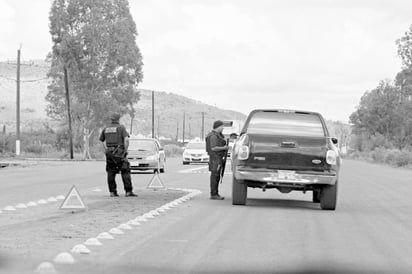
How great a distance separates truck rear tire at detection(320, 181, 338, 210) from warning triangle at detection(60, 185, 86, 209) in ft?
15.9

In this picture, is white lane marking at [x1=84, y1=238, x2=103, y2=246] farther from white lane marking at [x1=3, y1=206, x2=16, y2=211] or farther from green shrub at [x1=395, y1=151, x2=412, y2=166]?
green shrub at [x1=395, y1=151, x2=412, y2=166]

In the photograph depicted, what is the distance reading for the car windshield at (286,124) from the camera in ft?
61.0

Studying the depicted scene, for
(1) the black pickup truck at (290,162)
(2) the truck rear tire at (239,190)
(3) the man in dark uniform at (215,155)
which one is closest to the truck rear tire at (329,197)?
(1) the black pickup truck at (290,162)

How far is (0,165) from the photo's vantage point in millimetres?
43500

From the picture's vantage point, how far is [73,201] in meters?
15.7

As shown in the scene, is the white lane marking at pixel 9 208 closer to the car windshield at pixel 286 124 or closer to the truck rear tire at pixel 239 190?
the truck rear tire at pixel 239 190

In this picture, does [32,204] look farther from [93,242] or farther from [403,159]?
[403,159]

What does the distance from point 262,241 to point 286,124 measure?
747 centimetres

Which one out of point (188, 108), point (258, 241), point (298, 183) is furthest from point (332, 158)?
point (188, 108)

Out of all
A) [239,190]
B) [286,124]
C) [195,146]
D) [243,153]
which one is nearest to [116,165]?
[239,190]

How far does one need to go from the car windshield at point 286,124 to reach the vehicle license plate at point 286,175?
43.6 inches

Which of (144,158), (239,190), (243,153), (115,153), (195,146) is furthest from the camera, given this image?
(195,146)

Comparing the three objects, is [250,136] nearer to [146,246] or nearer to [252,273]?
[146,246]

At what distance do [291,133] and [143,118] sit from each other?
13695 centimetres
